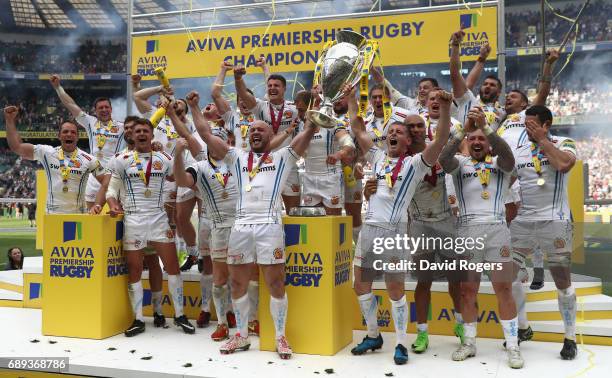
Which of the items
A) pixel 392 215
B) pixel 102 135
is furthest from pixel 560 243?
pixel 102 135

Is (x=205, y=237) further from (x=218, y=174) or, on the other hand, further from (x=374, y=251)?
(x=374, y=251)

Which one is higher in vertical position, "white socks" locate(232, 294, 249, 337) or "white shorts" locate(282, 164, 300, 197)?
"white shorts" locate(282, 164, 300, 197)

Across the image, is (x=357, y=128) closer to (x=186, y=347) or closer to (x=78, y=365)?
(x=186, y=347)

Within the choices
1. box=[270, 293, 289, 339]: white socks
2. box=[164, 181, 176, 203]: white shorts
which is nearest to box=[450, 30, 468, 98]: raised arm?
box=[270, 293, 289, 339]: white socks

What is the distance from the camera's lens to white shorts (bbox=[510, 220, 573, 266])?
465 cm

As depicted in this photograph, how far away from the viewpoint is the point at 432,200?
16.4 ft

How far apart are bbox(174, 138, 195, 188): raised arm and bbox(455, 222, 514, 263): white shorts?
2490 millimetres

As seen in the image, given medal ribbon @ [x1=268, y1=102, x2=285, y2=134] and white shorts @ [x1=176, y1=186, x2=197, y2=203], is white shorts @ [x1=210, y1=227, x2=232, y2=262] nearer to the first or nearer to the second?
white shorts @ [x1=176, y1=186, x2=197, y2=203]

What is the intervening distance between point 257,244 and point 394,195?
1.23m

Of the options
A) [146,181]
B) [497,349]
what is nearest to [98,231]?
[146,181]

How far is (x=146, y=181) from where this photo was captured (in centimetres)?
566

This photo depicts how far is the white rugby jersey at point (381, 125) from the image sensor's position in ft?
19.5

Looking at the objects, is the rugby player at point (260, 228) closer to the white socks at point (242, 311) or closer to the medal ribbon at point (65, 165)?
the white socks at point (242, 311)

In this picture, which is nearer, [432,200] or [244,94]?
[432,200]
